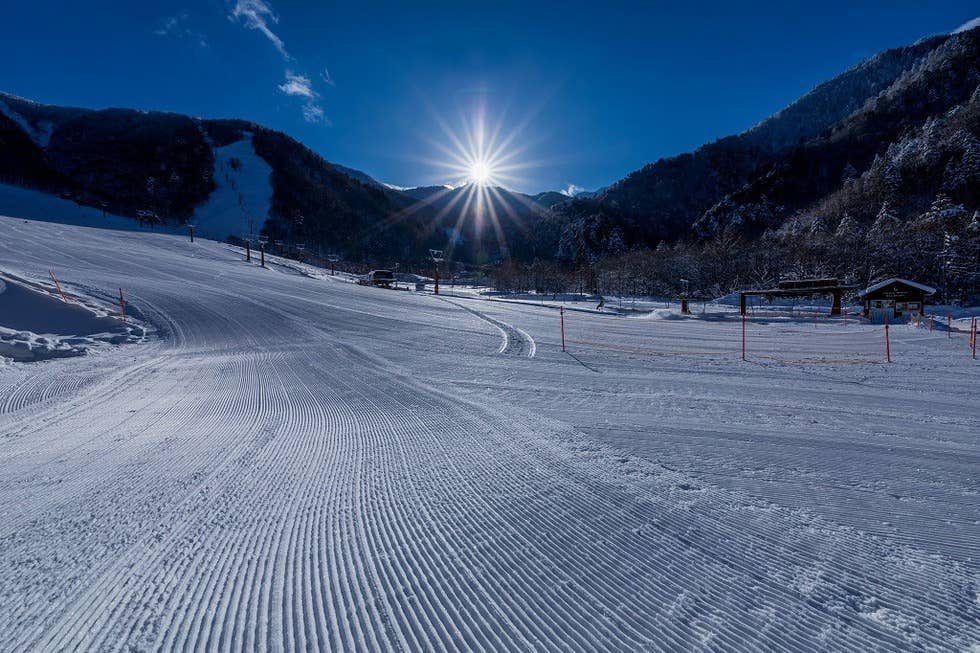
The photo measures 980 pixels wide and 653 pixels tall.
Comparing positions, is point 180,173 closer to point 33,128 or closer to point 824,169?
point 33,128

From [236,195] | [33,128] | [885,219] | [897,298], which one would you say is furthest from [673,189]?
[33,128]

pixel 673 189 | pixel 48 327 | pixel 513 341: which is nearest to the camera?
pixel 48 327

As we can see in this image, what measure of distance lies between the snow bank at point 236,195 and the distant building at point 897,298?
110369mm

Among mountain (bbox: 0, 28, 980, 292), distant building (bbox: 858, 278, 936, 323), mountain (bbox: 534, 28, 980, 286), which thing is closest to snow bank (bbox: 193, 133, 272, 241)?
mountain (bbox: 0, 28, 980, 292)

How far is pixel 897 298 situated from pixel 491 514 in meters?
41.7

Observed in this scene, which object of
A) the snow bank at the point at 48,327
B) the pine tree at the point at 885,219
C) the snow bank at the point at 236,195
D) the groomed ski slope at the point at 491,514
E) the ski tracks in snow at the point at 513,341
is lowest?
the groomed ski slope at the point at 491,514

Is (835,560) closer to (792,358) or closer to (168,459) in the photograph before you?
(168,459)

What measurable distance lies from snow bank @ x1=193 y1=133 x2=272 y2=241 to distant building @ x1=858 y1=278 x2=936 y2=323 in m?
110

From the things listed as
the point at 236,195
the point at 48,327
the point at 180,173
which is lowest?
the point at 48,327

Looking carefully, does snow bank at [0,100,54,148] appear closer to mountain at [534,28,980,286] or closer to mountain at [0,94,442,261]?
mountain at [0,94,442,261]

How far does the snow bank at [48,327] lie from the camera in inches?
338

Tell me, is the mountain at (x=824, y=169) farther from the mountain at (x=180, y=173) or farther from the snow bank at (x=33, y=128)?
the snow bank at (x=33, y=128)

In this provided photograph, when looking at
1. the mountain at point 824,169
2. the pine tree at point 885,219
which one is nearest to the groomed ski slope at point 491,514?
the pine tree at point 885,219

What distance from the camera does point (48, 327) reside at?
34.2ft
